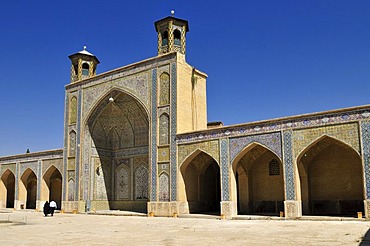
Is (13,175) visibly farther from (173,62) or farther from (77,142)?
(173,62)

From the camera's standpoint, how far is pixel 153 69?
16500 millimetres

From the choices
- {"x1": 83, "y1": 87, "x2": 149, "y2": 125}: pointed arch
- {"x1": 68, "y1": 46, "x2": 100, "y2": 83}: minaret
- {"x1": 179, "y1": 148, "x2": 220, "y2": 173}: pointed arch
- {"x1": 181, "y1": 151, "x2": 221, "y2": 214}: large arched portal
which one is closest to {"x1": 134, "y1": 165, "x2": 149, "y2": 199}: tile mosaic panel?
{"x1": 83, "y1": 87, "x2": 149, "y2": 125}: pointed arch

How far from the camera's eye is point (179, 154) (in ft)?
49.7

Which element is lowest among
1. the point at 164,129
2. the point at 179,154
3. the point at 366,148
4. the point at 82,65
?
the point at 366,148

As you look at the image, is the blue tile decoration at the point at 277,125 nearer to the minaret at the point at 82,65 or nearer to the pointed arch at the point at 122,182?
the pointed arch at the point at 122,182

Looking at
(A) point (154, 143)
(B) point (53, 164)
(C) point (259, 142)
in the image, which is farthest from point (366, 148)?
(B) point (53, 164)

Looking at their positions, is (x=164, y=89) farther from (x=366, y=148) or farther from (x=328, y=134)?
(x=366, y=148)

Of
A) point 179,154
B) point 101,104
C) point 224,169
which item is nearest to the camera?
point 224,169

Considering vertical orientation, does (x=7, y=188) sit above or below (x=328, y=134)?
below

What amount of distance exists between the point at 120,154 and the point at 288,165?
32.6 ft

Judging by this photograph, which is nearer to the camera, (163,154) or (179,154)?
(179,154)

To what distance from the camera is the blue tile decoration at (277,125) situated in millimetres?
11562

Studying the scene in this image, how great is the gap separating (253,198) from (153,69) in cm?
641

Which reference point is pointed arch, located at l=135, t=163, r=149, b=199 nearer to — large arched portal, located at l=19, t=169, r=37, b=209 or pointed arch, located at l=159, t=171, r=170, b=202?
pointed arch, located at l=159, t=171, r=170, b=202
